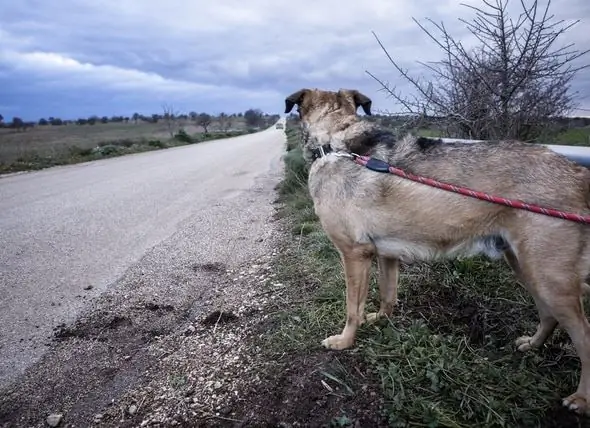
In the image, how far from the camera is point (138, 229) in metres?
8.07

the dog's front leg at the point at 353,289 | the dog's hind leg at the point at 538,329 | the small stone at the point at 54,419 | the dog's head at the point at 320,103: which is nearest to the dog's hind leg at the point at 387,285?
the dog's front leg at the point at 353,289

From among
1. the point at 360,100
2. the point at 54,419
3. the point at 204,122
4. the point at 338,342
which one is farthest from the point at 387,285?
the point at 204,122

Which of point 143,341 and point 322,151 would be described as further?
point 143,341

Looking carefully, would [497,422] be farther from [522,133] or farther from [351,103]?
[522,133]

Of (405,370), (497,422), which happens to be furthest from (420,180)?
(497,422)

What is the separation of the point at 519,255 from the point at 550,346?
1.13 m

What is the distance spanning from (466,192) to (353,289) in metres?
1.18

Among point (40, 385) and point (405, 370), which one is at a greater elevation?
point (405, 370)

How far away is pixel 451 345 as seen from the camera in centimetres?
323

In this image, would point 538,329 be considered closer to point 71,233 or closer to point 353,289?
point 353,289

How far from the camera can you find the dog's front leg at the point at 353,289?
3.38 meters

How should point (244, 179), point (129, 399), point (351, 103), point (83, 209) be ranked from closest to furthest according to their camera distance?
point (129, 399) → point (351, 103) → point (83, 209) → point (244, 179)

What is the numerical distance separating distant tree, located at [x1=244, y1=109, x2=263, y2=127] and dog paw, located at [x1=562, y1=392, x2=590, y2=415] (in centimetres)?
11879

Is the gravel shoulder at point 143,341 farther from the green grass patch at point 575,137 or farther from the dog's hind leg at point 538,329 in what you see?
the green grass patch at point 575,137
